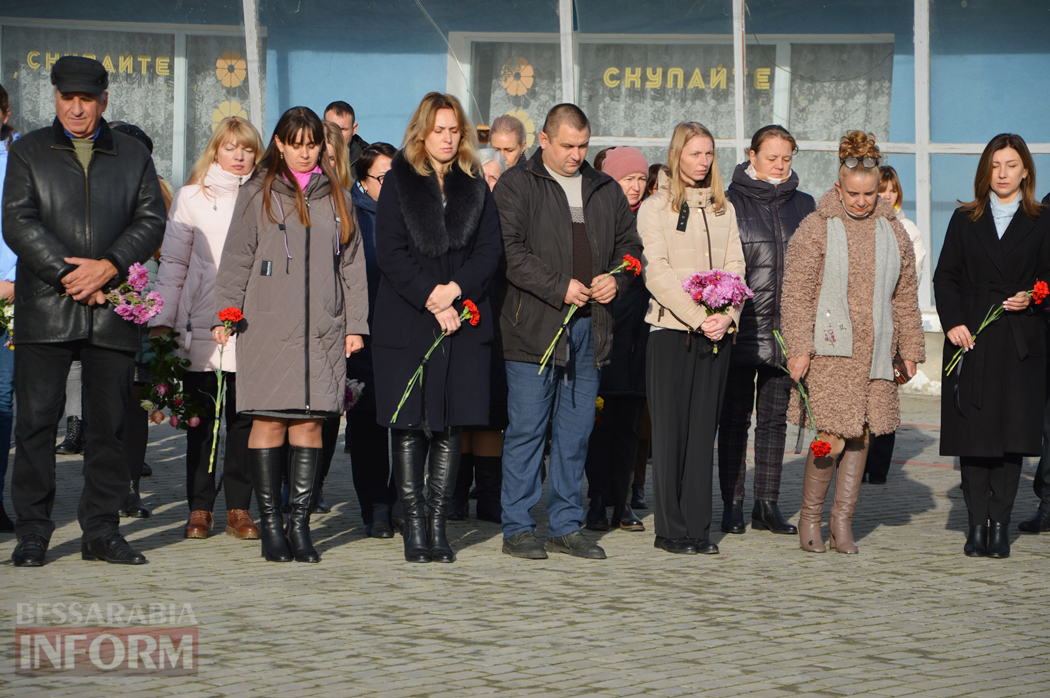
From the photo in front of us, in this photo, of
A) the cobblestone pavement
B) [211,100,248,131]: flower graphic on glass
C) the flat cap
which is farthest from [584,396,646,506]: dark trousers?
[211,100,248,131]: flower graphic on glass

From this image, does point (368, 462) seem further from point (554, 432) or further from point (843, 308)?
point (843, 308)

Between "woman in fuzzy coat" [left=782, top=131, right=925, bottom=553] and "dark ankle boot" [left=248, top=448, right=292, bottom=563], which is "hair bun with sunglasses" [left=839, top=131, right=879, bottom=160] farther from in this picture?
"dark ankle boot" [left=248, top=448, right=292, bottom=563]

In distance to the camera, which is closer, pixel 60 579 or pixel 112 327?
pixel 60 579

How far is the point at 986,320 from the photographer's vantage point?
7605mm

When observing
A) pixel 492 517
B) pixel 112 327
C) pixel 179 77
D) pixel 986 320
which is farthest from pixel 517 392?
pixel 179 77

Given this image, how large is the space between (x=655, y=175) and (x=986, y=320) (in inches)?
91.0

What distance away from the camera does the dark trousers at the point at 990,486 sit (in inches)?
296

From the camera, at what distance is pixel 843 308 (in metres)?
7.28

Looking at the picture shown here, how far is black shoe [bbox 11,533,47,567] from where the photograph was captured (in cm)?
643

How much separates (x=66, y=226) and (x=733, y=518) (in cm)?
396

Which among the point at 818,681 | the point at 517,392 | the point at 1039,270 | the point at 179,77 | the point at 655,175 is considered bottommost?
the point at 818,681

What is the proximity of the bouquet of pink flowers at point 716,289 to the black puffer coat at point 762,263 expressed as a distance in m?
0.85

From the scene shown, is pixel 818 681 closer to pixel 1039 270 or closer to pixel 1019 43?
pixel 1039 270

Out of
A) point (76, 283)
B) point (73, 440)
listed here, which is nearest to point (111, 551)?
point (76, 283)
